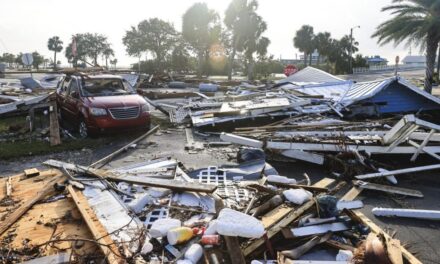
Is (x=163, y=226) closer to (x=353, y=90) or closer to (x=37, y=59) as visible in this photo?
(x=353, y=90)

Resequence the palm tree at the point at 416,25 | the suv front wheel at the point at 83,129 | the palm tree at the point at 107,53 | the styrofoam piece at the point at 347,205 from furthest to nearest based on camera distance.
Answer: the palm tree at the point at 107,53
the palm tree at the point at 416,25
the suv front wheel at the point at 83,129
the styrofoam piece at the point at 347,205

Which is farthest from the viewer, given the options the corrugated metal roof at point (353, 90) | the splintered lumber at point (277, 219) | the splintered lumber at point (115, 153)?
the corrugated metal roof at point (353, 90)

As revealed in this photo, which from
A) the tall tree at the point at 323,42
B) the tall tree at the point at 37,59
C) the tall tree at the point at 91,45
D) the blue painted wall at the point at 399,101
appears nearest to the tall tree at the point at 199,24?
the tall tree at the point at 323,42

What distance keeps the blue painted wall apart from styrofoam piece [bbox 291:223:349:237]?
993 cm

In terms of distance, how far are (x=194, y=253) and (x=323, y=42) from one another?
193 ft

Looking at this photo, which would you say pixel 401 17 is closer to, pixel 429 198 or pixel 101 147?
pixel 429 198

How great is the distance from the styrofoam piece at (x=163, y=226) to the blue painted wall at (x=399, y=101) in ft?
36.8

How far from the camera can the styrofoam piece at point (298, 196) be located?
4934 millimetres

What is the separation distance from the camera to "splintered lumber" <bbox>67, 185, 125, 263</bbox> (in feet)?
11.6

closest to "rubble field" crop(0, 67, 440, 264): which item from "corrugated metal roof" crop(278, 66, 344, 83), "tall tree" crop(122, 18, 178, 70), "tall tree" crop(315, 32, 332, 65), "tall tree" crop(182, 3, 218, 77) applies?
"corrugated metal roof" crop(278, 66, 344, 83)

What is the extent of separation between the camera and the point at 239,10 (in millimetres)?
41562

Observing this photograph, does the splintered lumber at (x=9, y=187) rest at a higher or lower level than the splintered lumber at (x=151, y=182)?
lower

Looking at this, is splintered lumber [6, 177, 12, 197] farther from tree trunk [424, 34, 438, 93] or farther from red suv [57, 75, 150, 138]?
tree trunk [424, 34, 438, 93]

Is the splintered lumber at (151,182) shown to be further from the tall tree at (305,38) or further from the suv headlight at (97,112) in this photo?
the tall tree at (305,38)
